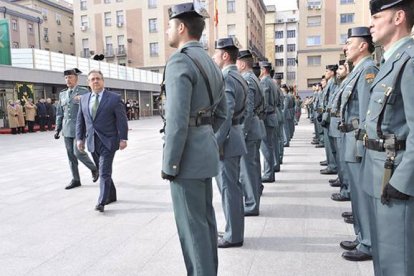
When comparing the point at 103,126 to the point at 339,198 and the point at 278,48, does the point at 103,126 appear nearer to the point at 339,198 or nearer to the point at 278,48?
the point at 339,198

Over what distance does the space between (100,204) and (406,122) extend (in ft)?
13.3

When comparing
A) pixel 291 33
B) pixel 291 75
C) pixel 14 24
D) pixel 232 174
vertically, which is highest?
pixel 291 33

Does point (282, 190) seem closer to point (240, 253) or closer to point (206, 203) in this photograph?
point (240, 253)

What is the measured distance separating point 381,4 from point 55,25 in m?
60.0

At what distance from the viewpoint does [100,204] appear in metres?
5.25

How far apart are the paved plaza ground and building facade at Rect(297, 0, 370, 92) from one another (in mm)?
45335

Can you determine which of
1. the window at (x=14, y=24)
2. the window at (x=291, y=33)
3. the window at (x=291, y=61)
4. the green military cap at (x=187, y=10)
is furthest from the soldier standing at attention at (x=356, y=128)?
the window at (x=291, y=33)

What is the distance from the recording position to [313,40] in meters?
50.4

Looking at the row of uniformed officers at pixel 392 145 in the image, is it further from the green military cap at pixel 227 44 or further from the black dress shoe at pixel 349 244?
the green military cap at pixel 227 44

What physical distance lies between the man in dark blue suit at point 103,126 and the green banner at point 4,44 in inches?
Result: 697

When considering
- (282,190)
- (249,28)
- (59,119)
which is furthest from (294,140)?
(249,28)

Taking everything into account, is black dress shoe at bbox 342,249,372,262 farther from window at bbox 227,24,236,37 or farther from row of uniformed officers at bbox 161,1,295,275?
window at bbox 227,24,236,37

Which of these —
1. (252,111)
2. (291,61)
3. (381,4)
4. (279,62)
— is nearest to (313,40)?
(291,61)

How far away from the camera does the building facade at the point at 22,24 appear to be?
4219cm
